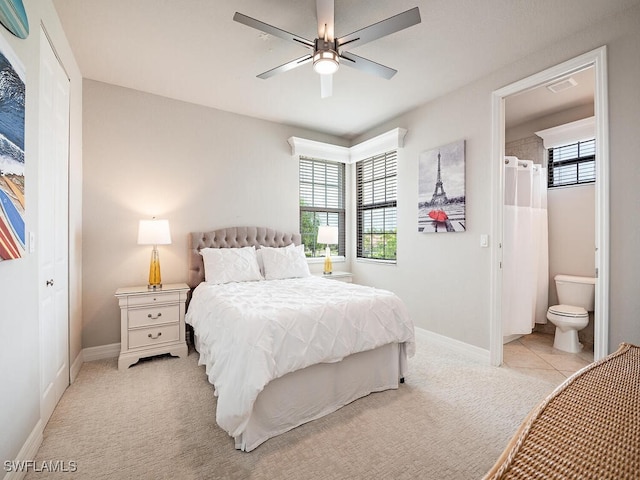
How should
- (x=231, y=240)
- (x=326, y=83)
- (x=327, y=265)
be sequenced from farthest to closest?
(x=327, y=265) → (x=231, y=240) → (x=326, y=83)

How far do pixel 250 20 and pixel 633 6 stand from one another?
109 inches

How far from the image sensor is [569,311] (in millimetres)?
3377

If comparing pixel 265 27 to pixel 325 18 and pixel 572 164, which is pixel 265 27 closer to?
pixel 325 18

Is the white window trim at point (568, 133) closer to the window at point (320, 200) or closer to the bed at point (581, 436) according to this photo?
the window at point (320, 200)

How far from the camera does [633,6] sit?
218 centimetres

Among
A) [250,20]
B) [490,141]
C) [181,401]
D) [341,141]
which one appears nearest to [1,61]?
[250,20]

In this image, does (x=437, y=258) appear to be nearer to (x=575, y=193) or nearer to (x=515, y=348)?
(x=515, y=348)

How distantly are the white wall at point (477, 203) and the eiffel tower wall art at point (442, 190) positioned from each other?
0.09m

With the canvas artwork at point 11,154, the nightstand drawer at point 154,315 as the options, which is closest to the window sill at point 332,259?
the nightstand drawer at point 154,315

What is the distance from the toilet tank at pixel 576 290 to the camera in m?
3.46

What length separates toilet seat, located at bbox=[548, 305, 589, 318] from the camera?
10.8ft

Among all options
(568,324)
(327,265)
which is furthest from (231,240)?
(568,324)

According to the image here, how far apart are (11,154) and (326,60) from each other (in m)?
1.91

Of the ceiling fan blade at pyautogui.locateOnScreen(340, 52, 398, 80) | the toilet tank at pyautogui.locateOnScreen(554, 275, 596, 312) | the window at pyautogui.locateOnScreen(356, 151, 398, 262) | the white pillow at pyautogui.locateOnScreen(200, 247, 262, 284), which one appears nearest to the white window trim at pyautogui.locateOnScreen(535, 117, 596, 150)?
the toilet tank at pyautogui.locateOnScreen(554, 275, 596, 312)
